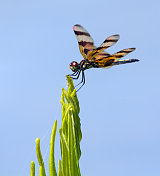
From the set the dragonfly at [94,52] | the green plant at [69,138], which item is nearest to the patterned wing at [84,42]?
the dragonfly at [94,52]

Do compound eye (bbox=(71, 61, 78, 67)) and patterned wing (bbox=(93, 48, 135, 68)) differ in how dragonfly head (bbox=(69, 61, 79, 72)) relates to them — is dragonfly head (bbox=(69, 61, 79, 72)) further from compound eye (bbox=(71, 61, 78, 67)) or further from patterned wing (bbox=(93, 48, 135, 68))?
patterned wing (bbox=(93, 48, 135, 68))

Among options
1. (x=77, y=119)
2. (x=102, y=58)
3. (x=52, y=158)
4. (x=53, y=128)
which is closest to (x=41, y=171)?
(x=52, y=158)

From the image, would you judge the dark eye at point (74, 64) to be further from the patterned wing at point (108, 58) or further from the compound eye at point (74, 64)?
the patterned wing at point (108, 58)

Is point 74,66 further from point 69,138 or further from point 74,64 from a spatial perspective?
point 69,138

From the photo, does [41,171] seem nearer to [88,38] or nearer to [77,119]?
[77,119]

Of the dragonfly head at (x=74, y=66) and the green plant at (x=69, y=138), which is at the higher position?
the dragonfly head at (x=74, y=66)
